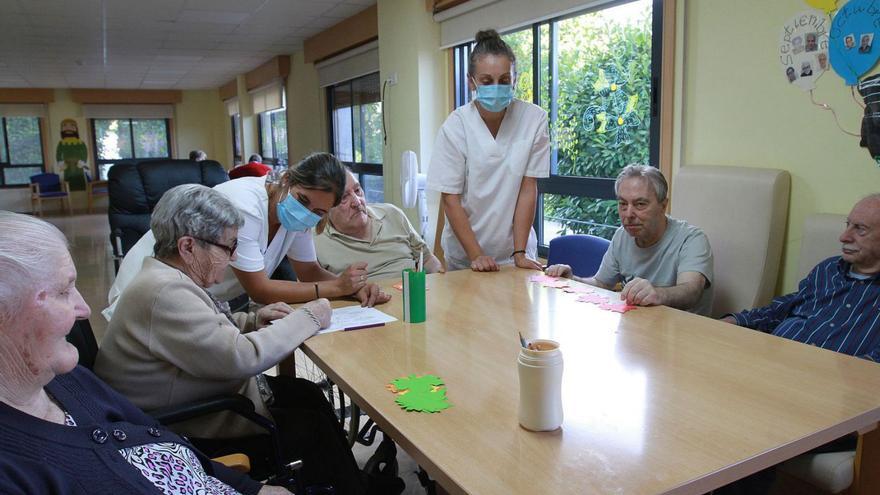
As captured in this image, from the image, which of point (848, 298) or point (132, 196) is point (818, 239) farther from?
point (132, 196)

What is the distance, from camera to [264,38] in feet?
25.1

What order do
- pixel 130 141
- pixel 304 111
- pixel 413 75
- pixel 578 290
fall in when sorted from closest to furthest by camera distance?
pixel 578 290
pixel 413 75
pixel 304 111
pixel 130 141

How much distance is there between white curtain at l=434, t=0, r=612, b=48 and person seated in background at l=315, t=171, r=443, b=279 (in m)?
1.84

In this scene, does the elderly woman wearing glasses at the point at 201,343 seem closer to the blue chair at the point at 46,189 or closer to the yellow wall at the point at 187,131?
the yellow wall at the point at 187,131

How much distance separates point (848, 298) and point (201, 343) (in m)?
1.85

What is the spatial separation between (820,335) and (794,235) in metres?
0.80

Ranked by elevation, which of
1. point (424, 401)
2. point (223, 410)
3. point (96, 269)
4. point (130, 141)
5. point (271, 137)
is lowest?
point (96, 269)

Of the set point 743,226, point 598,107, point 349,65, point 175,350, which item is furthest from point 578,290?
point 349,65

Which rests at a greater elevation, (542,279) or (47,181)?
(47,181)

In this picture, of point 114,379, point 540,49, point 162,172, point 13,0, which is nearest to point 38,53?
point 13,0

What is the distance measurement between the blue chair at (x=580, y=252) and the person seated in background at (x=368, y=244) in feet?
1.97

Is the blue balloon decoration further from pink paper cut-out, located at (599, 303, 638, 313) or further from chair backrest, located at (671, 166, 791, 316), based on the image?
pink paper cut-out, located at (599, 303, 638, 313)

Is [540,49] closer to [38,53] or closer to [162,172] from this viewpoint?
[162,172]

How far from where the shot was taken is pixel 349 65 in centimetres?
678
